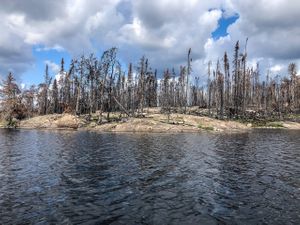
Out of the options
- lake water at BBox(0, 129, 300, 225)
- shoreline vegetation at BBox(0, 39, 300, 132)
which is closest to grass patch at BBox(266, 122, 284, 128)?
shoreline vegetation at BBox(0, 39, 300, 132)

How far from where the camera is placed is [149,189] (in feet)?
68.2

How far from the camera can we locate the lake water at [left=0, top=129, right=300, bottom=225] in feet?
51.2

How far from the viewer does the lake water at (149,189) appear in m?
15.6

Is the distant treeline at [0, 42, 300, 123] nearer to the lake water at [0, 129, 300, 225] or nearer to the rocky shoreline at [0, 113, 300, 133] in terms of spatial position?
the rocky shoreline at [0, 113, 300, 133]

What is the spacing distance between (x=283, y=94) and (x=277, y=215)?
5462 inches

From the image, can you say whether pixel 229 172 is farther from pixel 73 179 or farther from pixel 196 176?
pixel 73 179

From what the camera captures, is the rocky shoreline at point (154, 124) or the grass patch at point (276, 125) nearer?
the rocky shoreline at point (154, 124)

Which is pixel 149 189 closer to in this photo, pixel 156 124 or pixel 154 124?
pixel 154 124

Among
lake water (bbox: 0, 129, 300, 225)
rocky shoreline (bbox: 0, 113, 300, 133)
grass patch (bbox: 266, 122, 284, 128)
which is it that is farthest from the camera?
grass patch (bbox: 266, 122, 284, 128)

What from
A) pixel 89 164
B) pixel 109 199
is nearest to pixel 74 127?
pixel 89 164

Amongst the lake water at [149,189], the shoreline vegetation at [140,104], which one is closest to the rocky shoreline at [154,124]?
the shoreline vegetation at [140,104]

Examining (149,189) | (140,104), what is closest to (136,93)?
(140,104)

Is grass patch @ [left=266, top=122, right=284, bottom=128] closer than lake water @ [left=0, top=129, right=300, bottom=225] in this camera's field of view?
No

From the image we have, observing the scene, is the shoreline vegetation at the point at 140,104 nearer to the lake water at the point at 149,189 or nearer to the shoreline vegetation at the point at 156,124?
the shoreline vegetation at the point at 156,124
